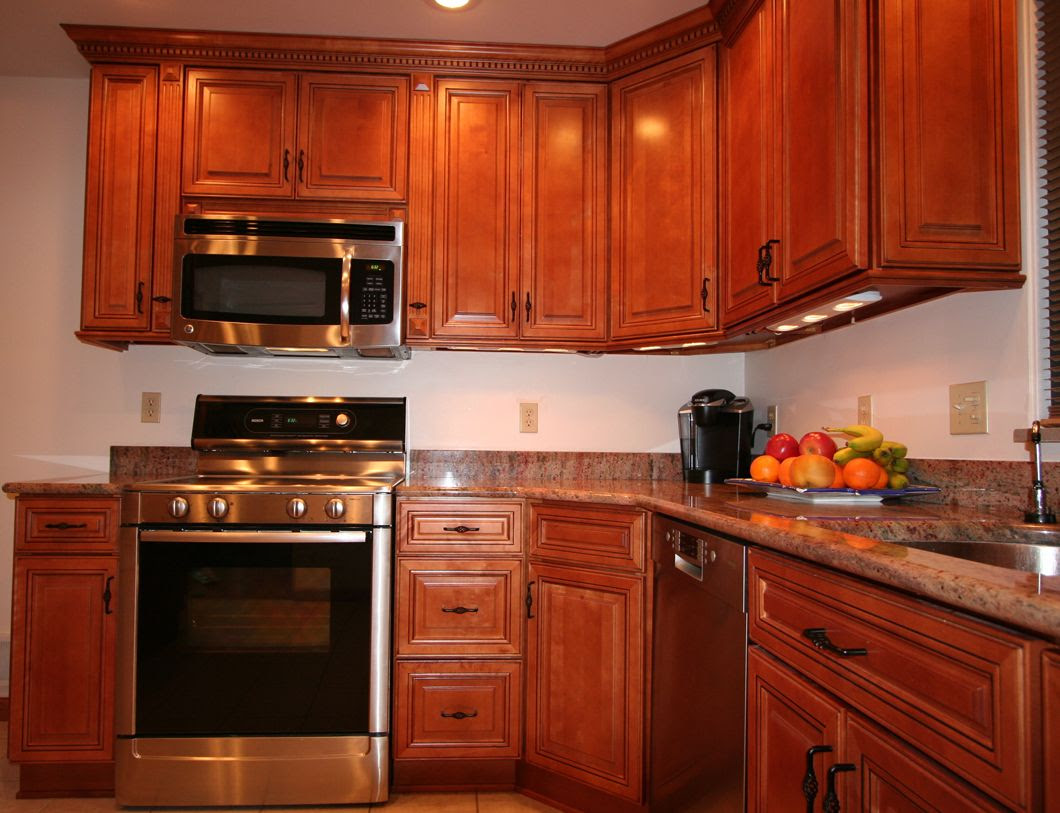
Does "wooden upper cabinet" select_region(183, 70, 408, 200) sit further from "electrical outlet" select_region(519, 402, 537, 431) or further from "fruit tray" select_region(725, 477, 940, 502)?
"fruit tray" select_region(725, 477, 940, 502)

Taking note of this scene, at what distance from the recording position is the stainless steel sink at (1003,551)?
112cm

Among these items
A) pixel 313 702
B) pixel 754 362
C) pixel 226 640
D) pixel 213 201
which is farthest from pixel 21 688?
pixel 754 362

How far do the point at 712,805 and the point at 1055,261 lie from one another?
1.26m

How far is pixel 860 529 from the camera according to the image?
115cm

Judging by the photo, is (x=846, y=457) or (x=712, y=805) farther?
(x=846, y=457)

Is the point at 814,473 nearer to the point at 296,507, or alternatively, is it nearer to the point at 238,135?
the point at 296,507

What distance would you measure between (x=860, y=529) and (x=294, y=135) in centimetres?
214

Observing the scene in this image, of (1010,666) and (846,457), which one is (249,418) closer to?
(846,457)

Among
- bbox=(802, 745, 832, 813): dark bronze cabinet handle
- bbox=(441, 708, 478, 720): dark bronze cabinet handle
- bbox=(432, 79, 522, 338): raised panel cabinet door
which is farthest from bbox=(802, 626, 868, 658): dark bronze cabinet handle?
bbox=(432, 79, 522, 338): raised panel cabinet door

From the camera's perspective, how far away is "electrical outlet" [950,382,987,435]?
1437mm

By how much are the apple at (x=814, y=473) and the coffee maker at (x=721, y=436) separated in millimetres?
722

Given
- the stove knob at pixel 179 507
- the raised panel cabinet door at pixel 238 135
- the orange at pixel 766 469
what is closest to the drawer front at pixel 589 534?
the orange at pixel 766 469

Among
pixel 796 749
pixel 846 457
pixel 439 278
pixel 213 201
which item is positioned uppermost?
pixel 213 201

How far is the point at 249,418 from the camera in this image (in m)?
2.43
